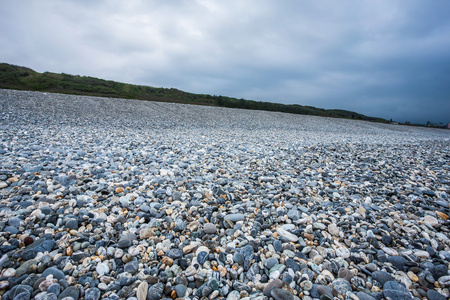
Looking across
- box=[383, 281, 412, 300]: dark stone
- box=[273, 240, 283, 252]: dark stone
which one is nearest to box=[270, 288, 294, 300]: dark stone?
box=[273, 240, 283, 252]: dark stone

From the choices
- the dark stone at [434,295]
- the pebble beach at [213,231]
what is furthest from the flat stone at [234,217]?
the dark stone at [434,295]

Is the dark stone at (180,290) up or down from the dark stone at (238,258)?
down

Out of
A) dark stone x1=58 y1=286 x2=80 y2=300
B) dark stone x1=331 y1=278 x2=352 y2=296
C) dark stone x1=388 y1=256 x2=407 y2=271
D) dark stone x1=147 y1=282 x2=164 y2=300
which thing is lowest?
dark stone x1=58 y1=286 x2=80 y2=300

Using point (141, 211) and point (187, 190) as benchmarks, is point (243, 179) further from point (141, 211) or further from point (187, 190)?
point (141, 211)

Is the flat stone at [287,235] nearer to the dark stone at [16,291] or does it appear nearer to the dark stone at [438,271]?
the dark stone at [438,271]

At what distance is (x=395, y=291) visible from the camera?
1979 mm

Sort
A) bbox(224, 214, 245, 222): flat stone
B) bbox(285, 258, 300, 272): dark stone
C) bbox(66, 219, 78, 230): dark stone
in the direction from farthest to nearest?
bbox(224, 214, 245, 222): flat stone → bbox(66, 219, 78, 230): dark stone → bbox(285, 258, 300, 272): dark stone

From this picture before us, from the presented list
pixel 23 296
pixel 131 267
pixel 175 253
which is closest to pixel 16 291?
pixel 23 296

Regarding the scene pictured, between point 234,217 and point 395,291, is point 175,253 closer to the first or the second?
point 234,217

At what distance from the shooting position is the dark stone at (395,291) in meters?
1.93

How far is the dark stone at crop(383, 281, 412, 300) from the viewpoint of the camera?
1.93 meters

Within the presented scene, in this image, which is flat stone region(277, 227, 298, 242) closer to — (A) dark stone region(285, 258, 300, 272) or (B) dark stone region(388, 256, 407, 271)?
(A) dark stone region(285, 258, 300, 272)

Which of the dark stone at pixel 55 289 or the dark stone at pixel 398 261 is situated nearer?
the dark stone at pixel 55 289

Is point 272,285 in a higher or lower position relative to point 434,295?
lower
